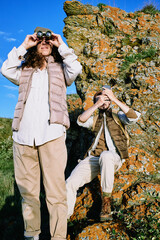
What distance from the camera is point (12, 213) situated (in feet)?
12.2

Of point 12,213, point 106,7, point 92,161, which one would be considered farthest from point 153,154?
point 106,7

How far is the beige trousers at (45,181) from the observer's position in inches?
91.7

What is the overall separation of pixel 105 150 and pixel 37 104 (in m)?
1.53

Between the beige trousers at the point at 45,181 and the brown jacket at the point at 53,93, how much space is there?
0.26 metres

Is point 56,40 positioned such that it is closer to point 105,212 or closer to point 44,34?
point 44,34

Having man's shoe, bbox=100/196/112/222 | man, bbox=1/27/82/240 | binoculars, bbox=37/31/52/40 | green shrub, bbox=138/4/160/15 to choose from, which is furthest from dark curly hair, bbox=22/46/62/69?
green shrub, bbox=138/4/160/15

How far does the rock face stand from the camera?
8.91ft

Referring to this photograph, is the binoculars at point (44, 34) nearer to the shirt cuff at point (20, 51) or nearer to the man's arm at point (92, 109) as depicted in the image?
the shirt cuff at point (20, 51)

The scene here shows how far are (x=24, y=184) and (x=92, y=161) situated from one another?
129 centimetres

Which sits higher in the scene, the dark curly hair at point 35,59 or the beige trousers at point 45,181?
the dark curly hair at point 35,59

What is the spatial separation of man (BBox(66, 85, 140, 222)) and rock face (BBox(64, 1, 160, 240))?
257 millimetres

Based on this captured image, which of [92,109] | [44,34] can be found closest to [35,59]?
[44,34]

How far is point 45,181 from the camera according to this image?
94.9 inches

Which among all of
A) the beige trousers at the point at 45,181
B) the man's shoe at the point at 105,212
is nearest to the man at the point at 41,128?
the beige trousers at the point at 45,181
